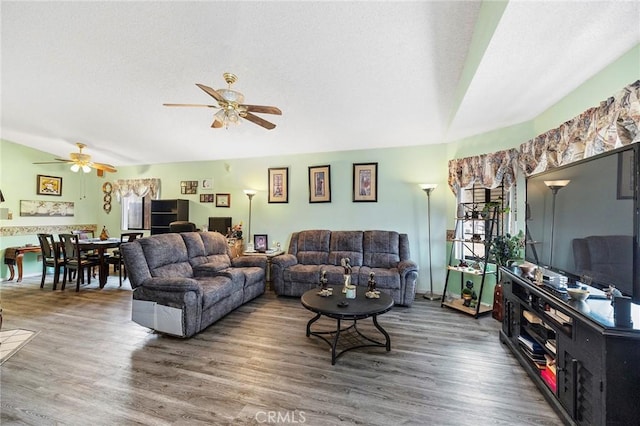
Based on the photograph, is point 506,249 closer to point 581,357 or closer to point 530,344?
point 530,344

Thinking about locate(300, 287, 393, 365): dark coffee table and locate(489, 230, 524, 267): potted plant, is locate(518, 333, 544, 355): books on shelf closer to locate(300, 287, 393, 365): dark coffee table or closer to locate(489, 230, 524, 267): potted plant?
locate(489, 230, 524, 267): potted plant

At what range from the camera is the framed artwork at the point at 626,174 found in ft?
4.66

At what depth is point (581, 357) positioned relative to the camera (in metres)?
1.51

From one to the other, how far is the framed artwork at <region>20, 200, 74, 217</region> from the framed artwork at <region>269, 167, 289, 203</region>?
497 centimetres

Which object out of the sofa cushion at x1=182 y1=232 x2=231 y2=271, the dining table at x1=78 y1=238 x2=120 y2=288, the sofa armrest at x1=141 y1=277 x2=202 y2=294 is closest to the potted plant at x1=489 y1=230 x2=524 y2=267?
the sofa armrest at x1=141 y1=277 x2=202 y2=294

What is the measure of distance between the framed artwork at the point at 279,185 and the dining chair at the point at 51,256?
3.88m

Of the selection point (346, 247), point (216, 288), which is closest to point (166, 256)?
point (216, 288)

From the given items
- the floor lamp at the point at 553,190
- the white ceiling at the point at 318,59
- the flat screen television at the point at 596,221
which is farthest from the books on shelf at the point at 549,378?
the white ceiling at the point at 318,59

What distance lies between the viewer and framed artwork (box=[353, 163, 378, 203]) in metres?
4.78

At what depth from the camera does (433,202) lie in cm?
448

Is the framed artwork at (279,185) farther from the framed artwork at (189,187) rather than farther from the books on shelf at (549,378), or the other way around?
the books on shelf at (549,378)

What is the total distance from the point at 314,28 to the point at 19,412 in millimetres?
3561

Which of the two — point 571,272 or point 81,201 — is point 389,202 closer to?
point 571,272

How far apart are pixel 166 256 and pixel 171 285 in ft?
2.28
